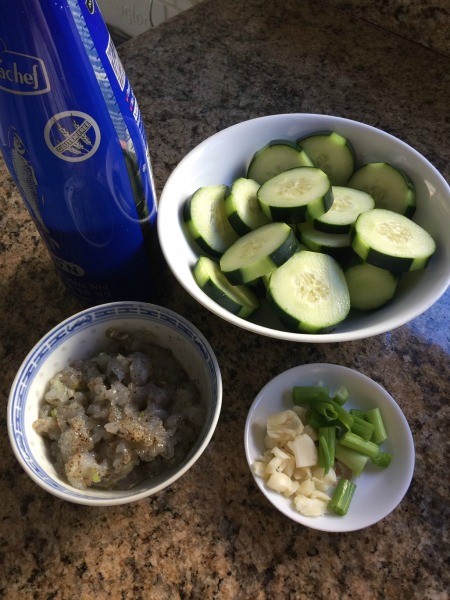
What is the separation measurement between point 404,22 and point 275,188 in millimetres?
794

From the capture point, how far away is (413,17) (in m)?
1.29

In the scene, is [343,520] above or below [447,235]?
below

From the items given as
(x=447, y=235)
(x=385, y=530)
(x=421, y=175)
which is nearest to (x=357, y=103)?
(x=421, y=175)

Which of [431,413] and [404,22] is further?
[404,22]

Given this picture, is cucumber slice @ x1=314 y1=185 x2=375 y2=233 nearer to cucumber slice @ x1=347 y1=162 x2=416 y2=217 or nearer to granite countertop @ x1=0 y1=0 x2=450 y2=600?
cucumber slice @ x1=347 y1=162 x2=416 y2=217

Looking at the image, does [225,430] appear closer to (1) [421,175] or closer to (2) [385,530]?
(2) [385,530]

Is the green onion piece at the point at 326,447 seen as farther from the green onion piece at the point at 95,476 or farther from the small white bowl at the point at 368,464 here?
the green onion piece at the point at 95,476

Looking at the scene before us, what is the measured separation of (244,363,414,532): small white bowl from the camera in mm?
706

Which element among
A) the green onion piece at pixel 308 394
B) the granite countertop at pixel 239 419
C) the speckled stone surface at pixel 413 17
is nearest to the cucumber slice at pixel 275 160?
the granite countertop at pixel 239 419

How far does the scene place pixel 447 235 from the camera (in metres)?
0.80

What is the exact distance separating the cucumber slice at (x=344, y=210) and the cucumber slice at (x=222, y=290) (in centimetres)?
17

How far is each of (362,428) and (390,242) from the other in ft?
0.91

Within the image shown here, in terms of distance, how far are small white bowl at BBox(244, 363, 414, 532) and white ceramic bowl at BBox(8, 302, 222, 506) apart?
0.34ft

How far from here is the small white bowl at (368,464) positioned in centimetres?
71
